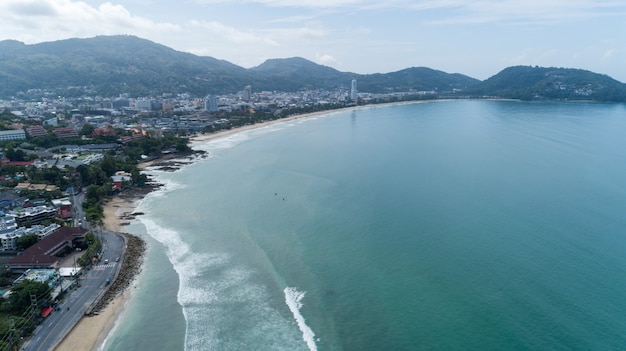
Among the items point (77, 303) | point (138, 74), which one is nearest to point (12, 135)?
point (77, 303)

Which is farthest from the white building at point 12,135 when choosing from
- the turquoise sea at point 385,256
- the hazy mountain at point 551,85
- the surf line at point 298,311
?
the hazy mountain at point 551,85

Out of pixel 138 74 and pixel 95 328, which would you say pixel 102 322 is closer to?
pixel 95 328

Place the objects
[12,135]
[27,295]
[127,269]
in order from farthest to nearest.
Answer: [12,135]
[127,269]
[27,295]

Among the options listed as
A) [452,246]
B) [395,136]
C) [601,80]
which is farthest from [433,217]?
[601,80]

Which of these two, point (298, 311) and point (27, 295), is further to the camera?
point (298, 311)

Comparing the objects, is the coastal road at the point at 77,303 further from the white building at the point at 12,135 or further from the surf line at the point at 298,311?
the white building at the point at 12,135

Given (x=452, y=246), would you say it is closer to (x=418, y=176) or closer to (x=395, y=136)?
(x=418, y=176)
